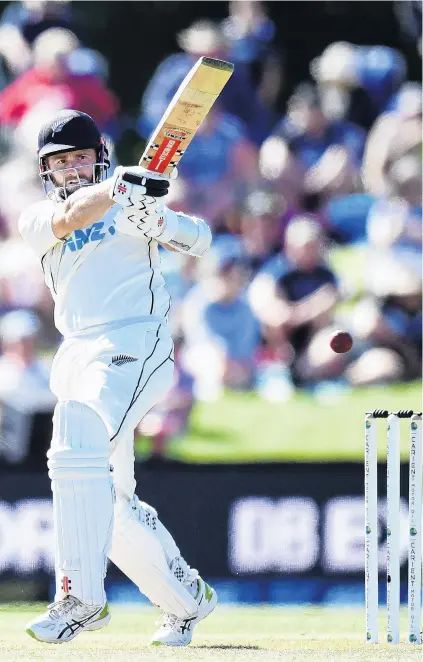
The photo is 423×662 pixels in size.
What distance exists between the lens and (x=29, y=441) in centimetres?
649

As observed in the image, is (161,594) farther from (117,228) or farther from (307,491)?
(307,491)

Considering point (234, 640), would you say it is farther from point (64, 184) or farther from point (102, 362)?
point (64, 184)

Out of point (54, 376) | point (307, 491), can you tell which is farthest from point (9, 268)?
point (54, 376)

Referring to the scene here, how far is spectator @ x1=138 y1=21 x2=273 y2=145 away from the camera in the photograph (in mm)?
8641

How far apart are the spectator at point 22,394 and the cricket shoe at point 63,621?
2.42 meters

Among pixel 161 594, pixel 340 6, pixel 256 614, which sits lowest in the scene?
pixel 256 614

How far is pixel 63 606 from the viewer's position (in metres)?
3.76

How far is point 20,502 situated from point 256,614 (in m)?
1.22

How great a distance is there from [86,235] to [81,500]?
85cm

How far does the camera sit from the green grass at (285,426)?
6875 mm

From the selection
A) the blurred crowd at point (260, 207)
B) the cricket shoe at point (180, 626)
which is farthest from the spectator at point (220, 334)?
the cricket shoe at point (180, 626)

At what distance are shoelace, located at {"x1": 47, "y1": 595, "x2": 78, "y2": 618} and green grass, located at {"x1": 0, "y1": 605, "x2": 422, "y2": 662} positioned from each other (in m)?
0.11

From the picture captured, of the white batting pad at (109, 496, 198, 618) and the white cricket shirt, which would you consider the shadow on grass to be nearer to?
the white batting pad at (109, 496, 198, 618)

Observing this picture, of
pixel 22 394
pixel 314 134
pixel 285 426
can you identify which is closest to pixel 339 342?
pixel 285 426
